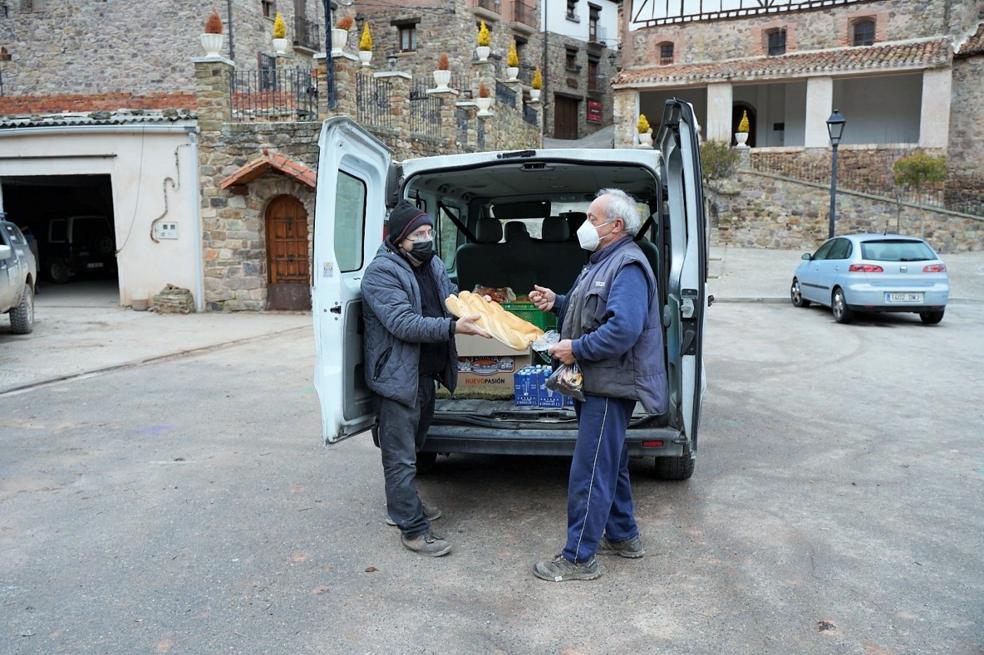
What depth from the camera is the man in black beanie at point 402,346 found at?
3.97m

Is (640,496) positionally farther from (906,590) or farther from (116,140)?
(116,140)

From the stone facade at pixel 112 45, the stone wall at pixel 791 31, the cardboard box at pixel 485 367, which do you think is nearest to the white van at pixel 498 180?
the cardboard box at pixel 485 367

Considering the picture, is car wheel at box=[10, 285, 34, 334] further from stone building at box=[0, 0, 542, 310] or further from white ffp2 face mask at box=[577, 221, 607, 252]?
white ffp2 face mask at box=[577, 221, 607, 252]

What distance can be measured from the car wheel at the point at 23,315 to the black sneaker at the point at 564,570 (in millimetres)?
11022

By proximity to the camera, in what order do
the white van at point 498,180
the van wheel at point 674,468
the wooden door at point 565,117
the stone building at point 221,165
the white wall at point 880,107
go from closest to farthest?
the white van at point 498,180 < the van wheel at point 674,468 < the stone building at point 221,165 < the white wall at point 880,107 < the wooden door at point 565,117

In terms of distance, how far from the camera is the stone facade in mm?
29406

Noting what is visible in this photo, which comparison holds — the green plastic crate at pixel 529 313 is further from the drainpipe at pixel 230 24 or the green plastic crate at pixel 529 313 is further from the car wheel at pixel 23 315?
the drainpipe at pixel 230 24

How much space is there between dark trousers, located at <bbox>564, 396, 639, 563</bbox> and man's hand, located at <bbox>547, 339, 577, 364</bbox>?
0.21 m

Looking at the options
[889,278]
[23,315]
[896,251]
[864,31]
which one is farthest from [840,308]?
[864,31]

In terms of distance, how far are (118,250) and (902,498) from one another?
1520 cm

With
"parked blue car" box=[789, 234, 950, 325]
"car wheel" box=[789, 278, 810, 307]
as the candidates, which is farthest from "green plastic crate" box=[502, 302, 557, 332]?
"car wheel" box=[789, 278, 810, 307]

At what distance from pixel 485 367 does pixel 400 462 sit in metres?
1.40

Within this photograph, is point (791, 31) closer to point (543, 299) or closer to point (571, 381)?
point (543, 299)

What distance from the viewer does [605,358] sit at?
363cm
